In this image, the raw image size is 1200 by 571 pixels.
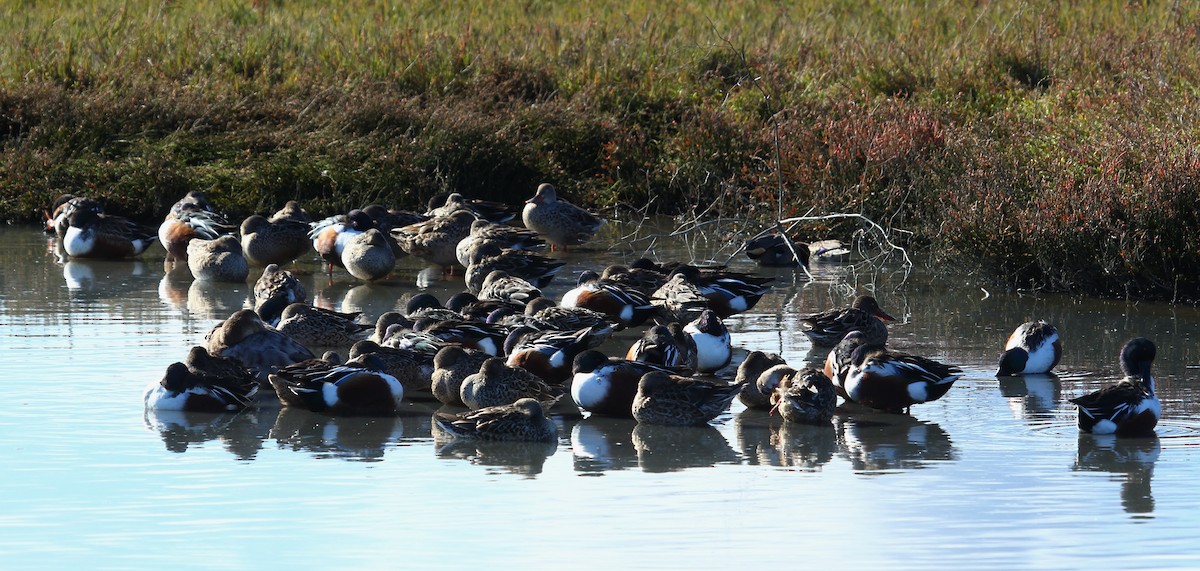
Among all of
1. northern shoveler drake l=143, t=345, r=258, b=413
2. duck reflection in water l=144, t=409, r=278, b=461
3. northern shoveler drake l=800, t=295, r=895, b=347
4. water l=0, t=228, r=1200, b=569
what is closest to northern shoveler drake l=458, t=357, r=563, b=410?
water l=0, t=228, r=1200, b=569

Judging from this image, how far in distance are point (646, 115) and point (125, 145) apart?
6.27 metres

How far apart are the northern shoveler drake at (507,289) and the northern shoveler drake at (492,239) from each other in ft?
3.52

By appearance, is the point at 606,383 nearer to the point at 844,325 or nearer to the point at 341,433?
the point at 341,433

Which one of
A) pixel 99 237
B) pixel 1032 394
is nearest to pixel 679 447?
pixel 1032 394

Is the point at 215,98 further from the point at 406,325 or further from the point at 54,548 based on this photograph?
the point at 54,548

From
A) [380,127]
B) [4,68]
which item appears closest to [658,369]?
[380,127]

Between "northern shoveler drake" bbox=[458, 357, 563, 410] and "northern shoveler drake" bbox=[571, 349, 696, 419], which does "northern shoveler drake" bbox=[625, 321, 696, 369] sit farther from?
"northern shoveler drake" bbox=[458, 357, 563, 410]

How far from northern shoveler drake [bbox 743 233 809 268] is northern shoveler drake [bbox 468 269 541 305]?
2756 mm

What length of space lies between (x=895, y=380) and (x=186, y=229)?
824 cm

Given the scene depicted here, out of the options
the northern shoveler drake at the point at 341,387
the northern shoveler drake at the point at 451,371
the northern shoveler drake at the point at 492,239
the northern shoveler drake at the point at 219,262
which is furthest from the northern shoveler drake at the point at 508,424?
the northern shoveler drake at the point at 219,262

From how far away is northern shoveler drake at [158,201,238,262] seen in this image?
47.1 ft

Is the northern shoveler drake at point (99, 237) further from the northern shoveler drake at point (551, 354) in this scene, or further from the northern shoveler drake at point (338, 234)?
the northern shoveler drake at point (551, 354)

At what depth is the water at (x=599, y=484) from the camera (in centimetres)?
611

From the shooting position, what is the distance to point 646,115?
62.2ft
